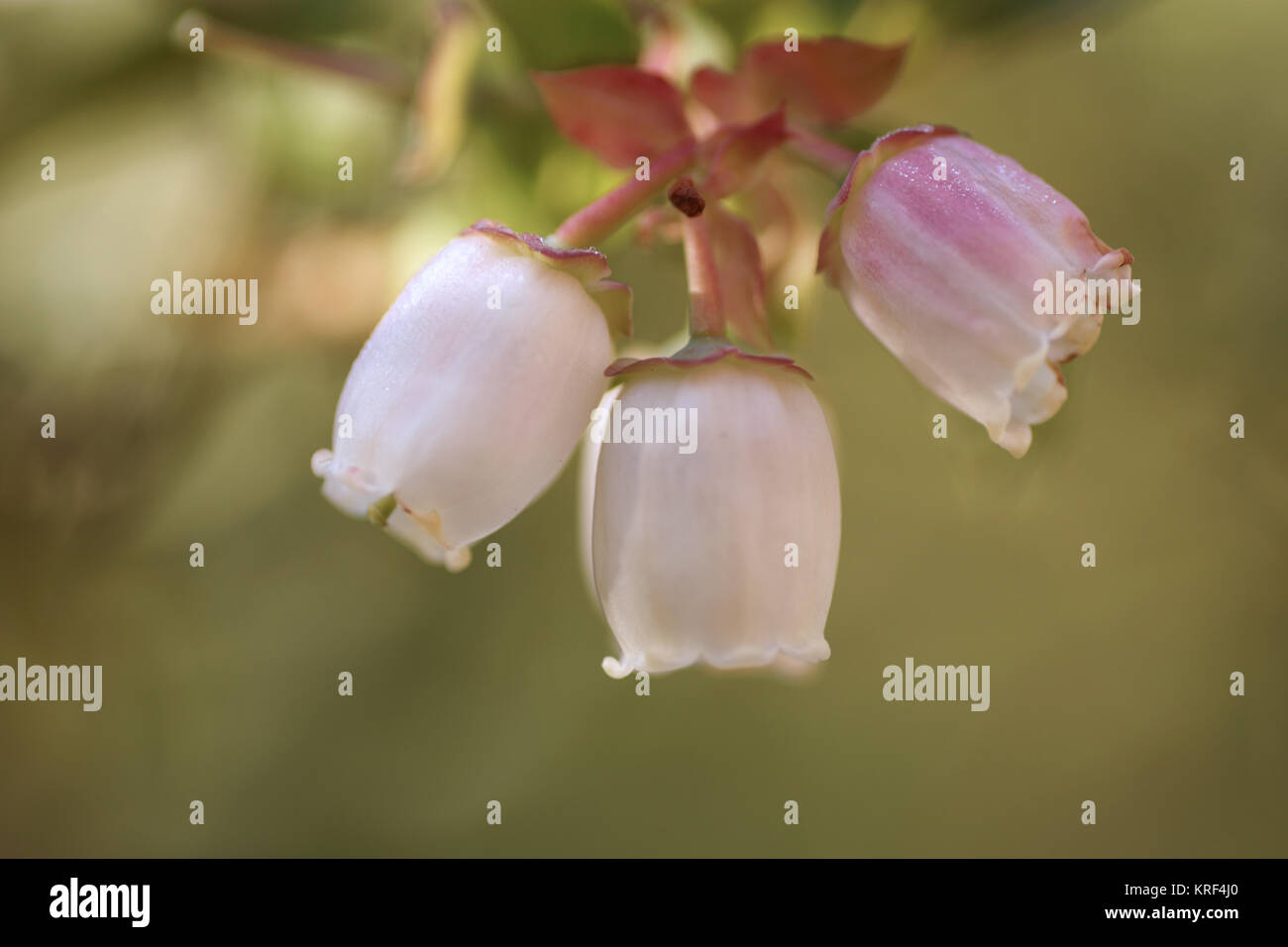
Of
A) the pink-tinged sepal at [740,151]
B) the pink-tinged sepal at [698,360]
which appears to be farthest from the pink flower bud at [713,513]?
the pink-tinged sepal at [740,151]

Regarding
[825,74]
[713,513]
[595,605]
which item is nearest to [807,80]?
[825,74]

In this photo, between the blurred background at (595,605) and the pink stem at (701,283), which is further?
the blurred background at (595,605)

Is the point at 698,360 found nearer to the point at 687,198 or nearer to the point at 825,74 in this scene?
the point at 687,198

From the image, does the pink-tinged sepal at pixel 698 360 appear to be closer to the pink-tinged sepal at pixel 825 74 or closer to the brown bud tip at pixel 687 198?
the brown bud tip at pixel 687 198

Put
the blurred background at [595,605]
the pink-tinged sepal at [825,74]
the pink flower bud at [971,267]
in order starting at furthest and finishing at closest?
1. the blurred background at [595,605]
2. the pink-tinged sepal at [825,74]
3. the pink flower bud at [971,267]

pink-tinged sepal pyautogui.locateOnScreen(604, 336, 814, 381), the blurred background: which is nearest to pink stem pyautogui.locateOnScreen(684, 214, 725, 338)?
pink-tinged sepal pyautogui.locateOnScreen(604, 336, 814, 381)

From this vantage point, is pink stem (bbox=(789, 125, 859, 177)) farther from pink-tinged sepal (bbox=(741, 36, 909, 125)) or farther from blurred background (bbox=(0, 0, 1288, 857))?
blurred background (bbox=(0, 0, 1288, 857))
